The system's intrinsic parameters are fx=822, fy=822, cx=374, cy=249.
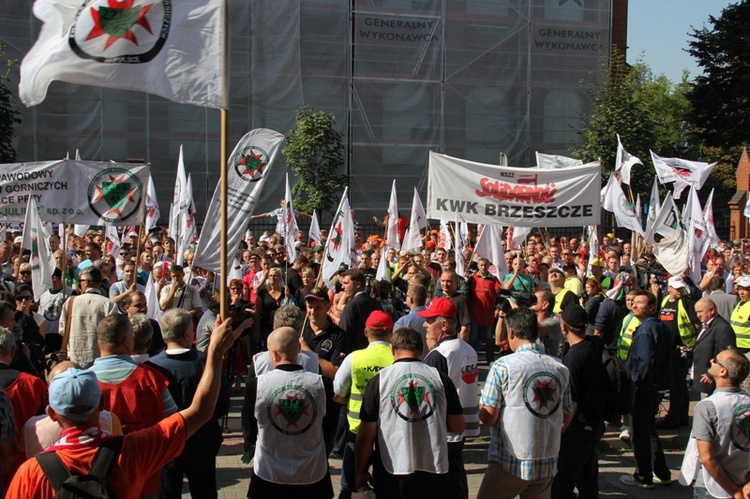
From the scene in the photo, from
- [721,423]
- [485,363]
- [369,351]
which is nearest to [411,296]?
[369,351]

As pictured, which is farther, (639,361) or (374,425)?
(639,361)

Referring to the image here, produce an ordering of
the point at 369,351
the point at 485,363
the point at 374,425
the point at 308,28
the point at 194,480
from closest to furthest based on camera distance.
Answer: the point at 374,425, the point at 194,480, the point at 369,351, the point at 485,363, the point at 308,28

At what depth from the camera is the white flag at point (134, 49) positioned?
15.4 ft

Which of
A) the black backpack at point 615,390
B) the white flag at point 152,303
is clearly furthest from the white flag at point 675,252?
the white flag at point 152,303

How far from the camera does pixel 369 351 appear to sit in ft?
19.5

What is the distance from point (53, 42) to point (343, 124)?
76.7ft

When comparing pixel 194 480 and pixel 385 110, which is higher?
pixel 385 110

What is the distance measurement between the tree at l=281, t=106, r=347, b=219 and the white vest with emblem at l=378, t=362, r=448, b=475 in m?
19.5

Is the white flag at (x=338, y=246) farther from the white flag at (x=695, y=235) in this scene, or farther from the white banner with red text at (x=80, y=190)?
the white flag at (x=695, y=235)

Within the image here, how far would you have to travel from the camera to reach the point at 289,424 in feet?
16.1

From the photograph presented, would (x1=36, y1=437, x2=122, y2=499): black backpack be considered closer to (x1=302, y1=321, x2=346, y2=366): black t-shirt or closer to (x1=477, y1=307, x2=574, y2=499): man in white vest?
(x1=477, y1=307, x2=574, y2=499): man in white vest

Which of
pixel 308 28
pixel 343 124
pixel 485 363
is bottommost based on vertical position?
pixel 485 363

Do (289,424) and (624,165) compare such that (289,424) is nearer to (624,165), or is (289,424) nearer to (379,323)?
(379,323)

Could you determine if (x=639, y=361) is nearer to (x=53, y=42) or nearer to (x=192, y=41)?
(x=192, y=41)
